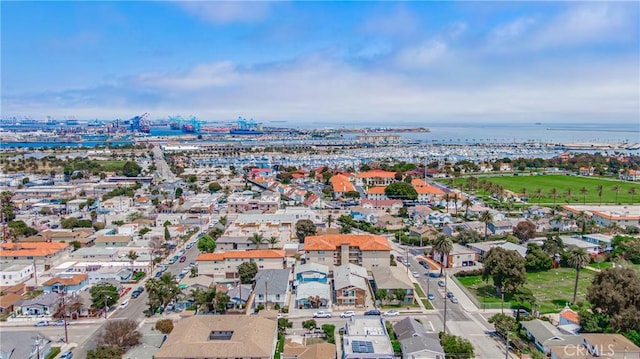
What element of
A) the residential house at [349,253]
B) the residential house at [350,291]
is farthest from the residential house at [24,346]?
the residential house at [349,253]

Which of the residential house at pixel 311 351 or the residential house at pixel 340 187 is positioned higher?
the residential house at pixel 340 187

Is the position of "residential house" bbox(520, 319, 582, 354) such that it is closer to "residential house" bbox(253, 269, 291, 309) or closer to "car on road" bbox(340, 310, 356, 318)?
"car on road" bbox(340, 310, 356, 318)

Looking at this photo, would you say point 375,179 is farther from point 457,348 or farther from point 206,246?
point 457,348

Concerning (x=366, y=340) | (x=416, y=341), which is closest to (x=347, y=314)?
(x=366, y=340)

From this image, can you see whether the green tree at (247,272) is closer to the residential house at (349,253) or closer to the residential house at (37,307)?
the residential house at (349,253)

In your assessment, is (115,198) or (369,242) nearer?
(369,242)

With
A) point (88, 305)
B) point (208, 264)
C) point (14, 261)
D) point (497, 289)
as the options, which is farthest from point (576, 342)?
point (14, 261)

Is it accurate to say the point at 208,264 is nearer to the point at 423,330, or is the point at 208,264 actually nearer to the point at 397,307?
the point at 397,307
